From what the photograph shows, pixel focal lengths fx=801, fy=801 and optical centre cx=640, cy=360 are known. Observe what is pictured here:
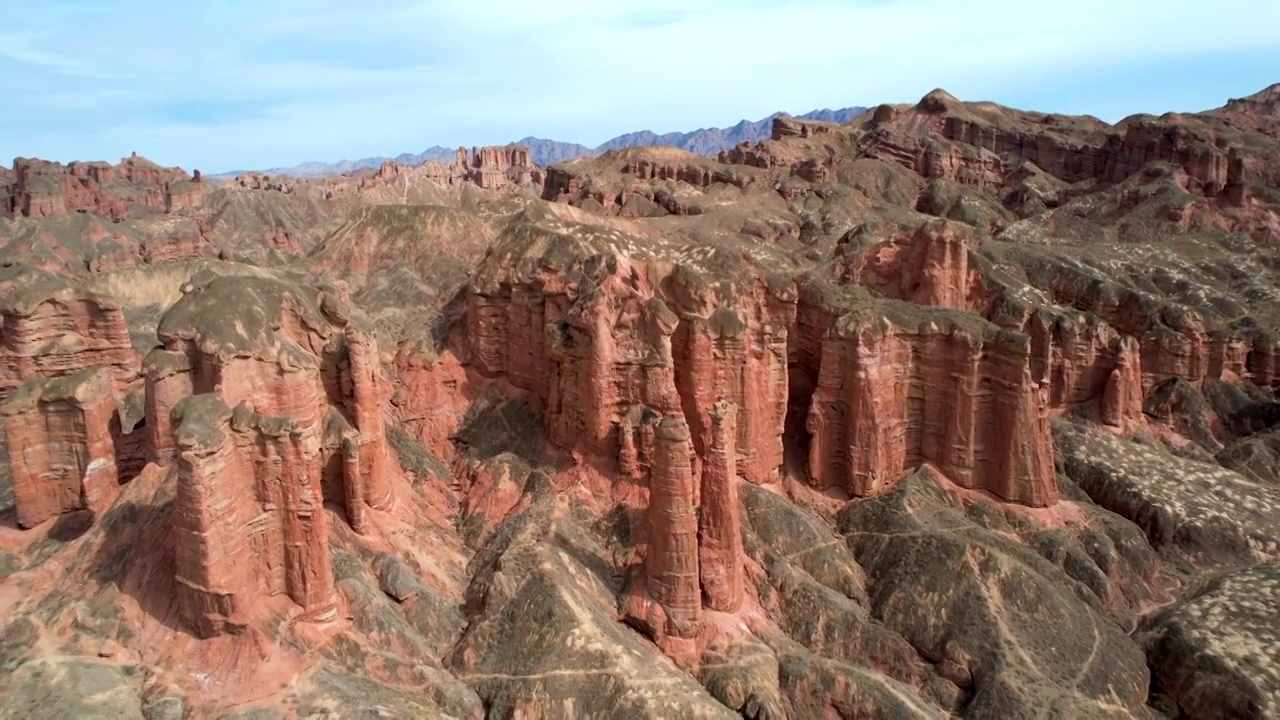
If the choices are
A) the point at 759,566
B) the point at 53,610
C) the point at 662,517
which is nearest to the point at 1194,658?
the point at 759,566

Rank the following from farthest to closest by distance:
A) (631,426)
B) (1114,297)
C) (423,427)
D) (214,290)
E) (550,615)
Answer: (1114,297) < (423,427) < (631,426) < (214,290) < (550,615)

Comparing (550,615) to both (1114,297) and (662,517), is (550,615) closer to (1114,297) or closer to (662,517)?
(662,517)

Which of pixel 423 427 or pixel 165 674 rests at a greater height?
pixel 423 427

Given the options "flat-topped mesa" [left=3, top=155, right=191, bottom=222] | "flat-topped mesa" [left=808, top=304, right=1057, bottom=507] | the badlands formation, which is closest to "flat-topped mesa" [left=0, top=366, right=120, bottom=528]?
the badlands formation

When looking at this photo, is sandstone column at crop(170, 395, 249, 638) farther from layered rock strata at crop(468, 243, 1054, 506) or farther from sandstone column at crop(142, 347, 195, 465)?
layered rock strata at crop(468, 243, 1054, 506)

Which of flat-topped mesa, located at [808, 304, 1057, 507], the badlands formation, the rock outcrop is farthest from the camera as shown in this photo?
flat-topped mesa, located at [808, 304, 1057, 507]

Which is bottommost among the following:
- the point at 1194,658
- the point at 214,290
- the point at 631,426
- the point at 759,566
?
the point at 1194,658

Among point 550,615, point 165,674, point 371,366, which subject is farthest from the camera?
point 371,366

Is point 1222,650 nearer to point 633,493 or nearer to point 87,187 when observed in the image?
point 633,493
